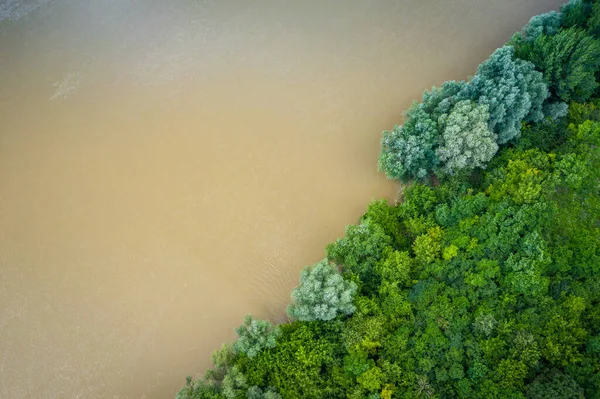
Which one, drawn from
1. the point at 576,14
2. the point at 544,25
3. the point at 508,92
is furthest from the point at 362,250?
the point at 576,14

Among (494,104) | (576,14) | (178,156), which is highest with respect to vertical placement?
(178,156)

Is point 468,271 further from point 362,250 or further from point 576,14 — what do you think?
point 576,14

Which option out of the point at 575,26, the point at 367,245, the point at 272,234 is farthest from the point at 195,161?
the point at 575,26

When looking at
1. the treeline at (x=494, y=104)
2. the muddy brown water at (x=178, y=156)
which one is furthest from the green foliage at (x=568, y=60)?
the muddy brown water at (x=178, y=156)

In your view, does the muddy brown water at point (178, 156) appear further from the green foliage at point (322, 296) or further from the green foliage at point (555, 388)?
the green foliage at point (555, 388)

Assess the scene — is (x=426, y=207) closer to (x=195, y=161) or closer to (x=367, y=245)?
(x=367, y=245)

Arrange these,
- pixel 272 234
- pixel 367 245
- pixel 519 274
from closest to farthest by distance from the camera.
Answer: pixel 519 274 < pixel 367 245 < pixel 272 234
